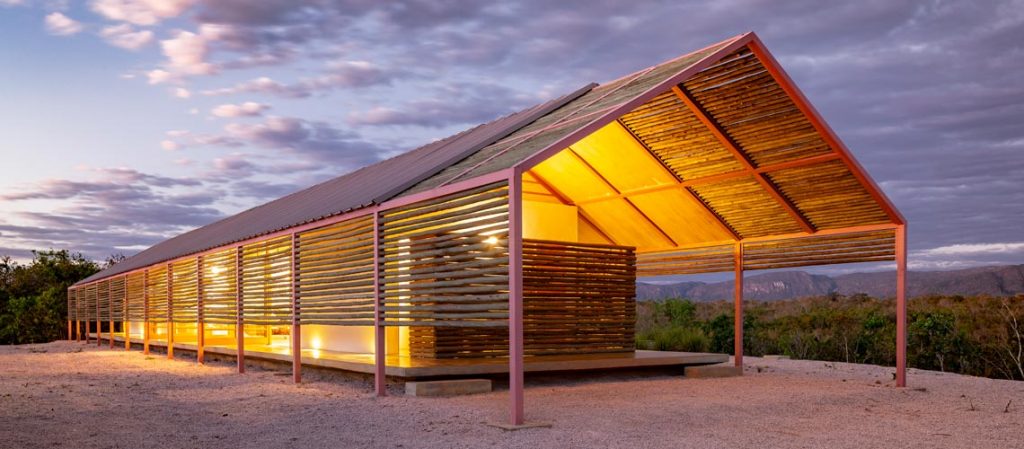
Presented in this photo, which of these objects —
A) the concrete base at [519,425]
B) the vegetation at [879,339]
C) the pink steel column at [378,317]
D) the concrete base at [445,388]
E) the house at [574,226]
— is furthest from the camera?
the vegetation at [879,339]

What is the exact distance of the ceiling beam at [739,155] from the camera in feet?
34.0

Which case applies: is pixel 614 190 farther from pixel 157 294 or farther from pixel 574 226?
pixel 157 294

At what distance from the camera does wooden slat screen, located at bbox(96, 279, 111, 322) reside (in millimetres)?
24172

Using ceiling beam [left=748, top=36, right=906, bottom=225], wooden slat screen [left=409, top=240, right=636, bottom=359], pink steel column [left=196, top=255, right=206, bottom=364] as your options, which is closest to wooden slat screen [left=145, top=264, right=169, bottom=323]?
pink steel column [left=196, top=255, right=206, bottom=364]

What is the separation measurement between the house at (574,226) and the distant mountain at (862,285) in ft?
88.0

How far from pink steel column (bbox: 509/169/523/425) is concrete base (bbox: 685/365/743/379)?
18.0ft

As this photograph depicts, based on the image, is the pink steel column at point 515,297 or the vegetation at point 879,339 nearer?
the pink steel column at point 515,297

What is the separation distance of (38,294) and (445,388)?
28505mm

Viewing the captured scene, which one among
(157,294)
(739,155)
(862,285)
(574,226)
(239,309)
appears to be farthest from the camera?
(862,285)

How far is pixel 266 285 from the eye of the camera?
13.2 metres

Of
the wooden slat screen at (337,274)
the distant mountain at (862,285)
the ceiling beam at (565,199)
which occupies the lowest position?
the distant mountain at (862,285)

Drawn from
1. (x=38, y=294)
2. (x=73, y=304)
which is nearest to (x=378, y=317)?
(x=73, y=304)

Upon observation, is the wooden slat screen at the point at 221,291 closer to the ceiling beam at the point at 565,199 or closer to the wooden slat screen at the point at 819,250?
the ceiling beam at the point at 565,199

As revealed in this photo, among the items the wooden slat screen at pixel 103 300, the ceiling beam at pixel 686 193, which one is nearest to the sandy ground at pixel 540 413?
the ceiling beam at pixel 686 193
